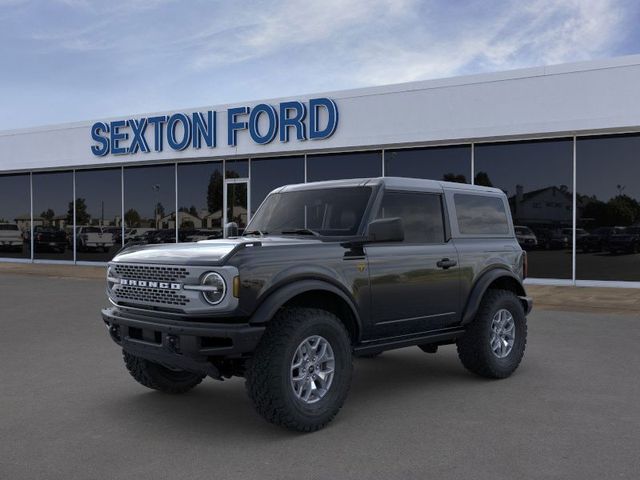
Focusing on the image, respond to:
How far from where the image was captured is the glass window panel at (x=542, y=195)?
587 inches

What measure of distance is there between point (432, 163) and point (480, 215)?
993cm

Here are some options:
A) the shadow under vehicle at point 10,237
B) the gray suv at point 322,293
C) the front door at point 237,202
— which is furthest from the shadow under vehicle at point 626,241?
the shadow under vehicle at point 10,237

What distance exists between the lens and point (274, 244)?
4863mm

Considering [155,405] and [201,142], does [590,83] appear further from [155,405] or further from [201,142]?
[155,405]

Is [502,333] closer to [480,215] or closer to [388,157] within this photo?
[480,215]

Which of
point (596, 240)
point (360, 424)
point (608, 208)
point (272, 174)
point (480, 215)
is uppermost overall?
point (272, 174)

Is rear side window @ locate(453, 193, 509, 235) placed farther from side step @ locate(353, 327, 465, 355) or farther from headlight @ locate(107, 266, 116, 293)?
headlight @ locate(107, 266, 116, 293)

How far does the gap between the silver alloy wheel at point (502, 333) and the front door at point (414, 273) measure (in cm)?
58

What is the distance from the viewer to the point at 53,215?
23766mm

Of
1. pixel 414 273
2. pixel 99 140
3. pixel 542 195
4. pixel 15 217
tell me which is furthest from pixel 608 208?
pixel 15 217

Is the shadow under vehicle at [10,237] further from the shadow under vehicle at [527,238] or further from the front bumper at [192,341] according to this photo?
the front bumper at [192,341]

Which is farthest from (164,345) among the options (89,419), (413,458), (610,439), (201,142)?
(201,142)

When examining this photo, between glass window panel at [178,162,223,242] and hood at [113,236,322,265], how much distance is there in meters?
14.2

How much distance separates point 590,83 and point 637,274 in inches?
165
